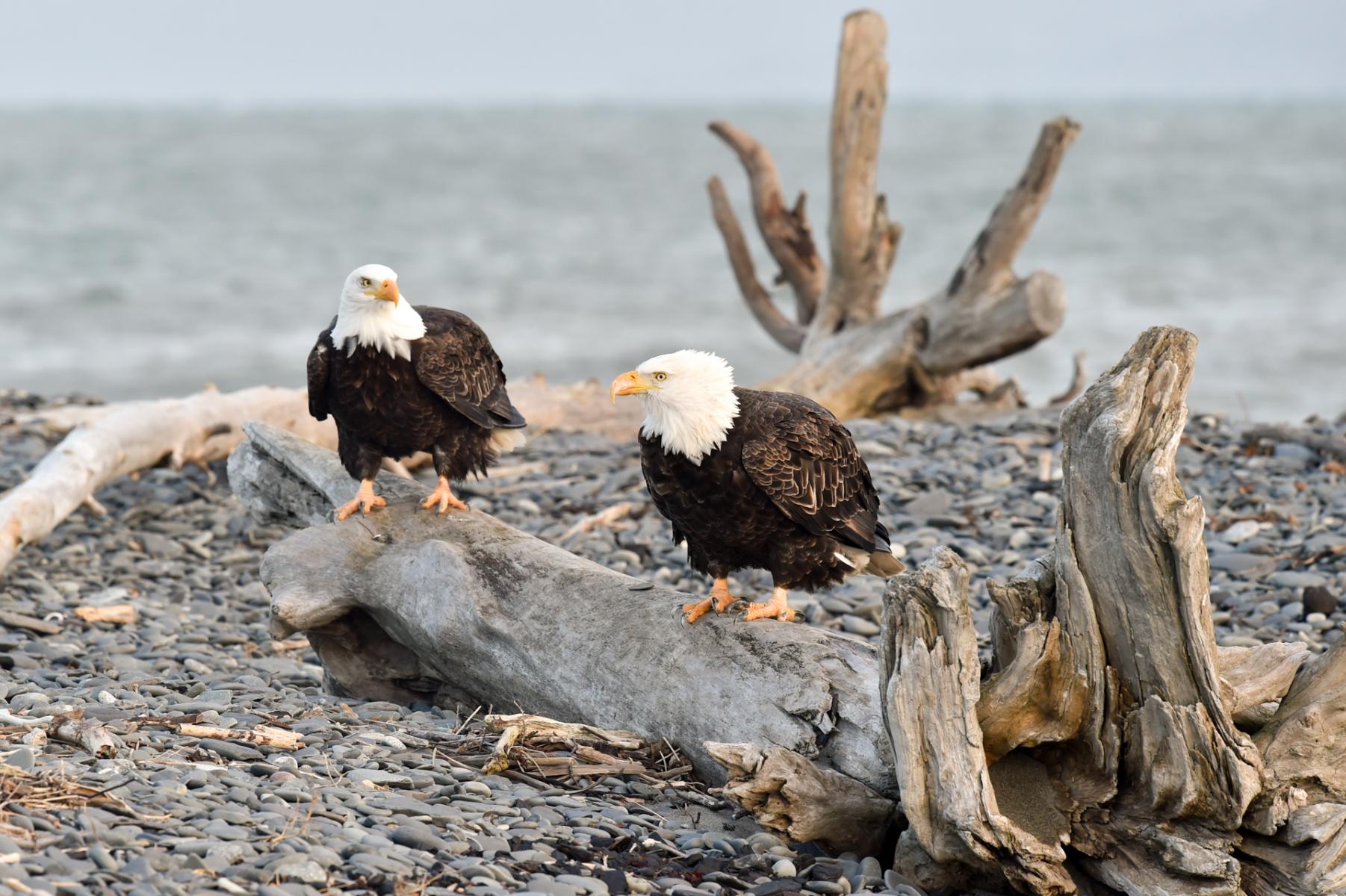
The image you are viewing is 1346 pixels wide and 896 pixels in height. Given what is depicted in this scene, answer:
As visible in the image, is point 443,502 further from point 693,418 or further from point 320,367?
point 693,418

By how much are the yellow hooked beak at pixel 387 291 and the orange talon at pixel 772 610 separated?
1772 millimetres

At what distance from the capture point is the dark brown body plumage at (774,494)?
4324 mm

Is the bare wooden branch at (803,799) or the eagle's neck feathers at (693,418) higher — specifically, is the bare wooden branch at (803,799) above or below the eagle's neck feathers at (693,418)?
below

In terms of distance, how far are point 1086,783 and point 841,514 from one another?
4.25ft

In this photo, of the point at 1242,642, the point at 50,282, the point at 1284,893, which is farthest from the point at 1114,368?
the point at 50,282

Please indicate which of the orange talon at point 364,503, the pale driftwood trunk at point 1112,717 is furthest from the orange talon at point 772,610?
the orange talon at point 364,503

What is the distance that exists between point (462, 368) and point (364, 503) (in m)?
0.65

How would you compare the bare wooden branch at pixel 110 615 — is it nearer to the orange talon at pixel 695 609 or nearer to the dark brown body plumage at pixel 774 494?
the dark brown body plumage at pixel 774 494

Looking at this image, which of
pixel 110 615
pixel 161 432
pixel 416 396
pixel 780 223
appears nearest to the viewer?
pixel 416 396

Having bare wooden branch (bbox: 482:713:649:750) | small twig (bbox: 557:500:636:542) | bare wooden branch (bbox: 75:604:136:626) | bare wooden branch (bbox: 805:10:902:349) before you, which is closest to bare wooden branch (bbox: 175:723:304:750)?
bare wooden branch (bbox: 482:713:649:750)

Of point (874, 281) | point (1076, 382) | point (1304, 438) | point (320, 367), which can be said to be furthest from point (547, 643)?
point (1076, 382)

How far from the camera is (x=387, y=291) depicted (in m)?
5.00

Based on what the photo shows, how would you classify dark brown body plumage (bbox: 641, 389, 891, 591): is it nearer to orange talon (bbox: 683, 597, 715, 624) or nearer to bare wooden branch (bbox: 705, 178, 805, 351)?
orange talon (bbox: 683, 597, 715, 624)

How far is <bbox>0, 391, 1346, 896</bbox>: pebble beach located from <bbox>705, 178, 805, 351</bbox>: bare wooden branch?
191cm
